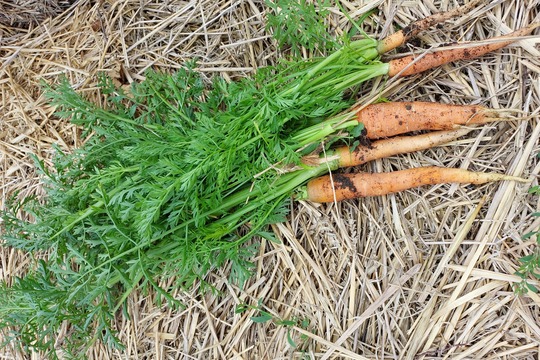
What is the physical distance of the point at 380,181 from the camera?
1978mm

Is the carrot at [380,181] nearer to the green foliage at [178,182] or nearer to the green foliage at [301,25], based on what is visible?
the green foliage at [178,182]

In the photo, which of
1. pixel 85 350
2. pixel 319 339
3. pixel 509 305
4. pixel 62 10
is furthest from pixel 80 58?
pixel 509 305

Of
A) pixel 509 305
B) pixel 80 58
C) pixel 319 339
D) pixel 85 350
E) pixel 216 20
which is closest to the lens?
pixel 509 305

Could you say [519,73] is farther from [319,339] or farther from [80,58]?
[80,58]

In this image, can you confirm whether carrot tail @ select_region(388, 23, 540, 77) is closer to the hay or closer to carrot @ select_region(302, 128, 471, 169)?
the hay

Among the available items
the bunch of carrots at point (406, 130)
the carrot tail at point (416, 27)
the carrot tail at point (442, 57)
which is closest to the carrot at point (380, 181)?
the bunch of carrots at point (406, 130)

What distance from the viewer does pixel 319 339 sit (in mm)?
1998

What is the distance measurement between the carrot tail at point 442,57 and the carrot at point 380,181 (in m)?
0.42

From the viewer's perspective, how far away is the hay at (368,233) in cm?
186

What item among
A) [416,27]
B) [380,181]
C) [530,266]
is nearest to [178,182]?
[380,181]

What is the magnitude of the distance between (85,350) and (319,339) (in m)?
1.08

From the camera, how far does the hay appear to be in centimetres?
186

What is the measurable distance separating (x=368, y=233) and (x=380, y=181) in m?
0.25

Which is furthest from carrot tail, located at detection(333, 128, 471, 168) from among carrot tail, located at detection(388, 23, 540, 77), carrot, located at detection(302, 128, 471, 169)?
carrot tail, located at detection(388, 23, 540, 77)
